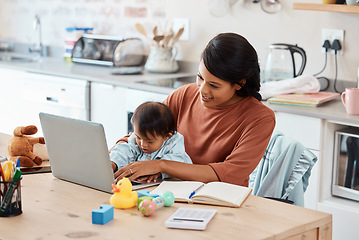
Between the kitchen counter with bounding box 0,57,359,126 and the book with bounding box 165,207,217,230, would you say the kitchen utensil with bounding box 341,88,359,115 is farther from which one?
the book with bounding box 165,207,217,230

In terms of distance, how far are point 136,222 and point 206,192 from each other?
0.85 ft

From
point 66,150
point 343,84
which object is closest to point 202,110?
point 66,150

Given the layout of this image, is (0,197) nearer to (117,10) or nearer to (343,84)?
(343,84)

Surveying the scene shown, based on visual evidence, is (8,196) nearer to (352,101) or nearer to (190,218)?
(190,218)

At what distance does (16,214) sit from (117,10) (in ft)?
9.79

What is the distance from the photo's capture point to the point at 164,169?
1.84 meters

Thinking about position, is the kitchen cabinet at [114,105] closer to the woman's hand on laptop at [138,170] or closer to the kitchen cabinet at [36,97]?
the kitchen cabinet at [36,97]

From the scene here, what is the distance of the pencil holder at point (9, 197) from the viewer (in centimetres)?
147

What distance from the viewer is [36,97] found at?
396 centimetres

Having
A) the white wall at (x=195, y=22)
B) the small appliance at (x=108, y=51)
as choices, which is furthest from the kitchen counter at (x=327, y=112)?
the small appliance at (x=108, y=51)

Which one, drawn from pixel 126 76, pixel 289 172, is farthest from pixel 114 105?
pixel 289 172

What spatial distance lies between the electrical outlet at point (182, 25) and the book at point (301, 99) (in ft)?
3.65

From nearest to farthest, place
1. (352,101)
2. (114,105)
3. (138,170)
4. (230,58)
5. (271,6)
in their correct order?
(138,170) < (230,58) < (352,101) < (271,6) < (114,105)

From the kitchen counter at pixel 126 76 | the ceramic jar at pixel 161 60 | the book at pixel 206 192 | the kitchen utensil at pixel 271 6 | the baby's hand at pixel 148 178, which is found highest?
the kitchen utensil at pixel 271 6
